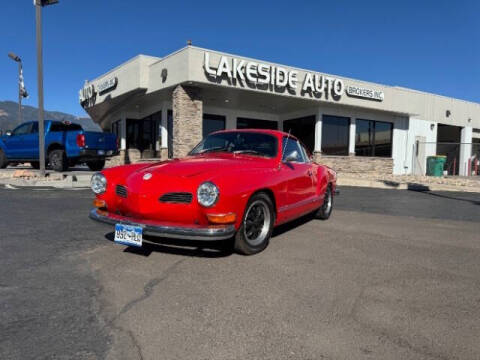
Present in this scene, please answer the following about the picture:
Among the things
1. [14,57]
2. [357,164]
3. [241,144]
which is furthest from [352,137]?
[14,57]

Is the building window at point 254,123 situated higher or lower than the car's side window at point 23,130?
higher

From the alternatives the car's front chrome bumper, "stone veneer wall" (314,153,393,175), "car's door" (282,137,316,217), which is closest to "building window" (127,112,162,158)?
"stone veneer wall" (314,153,393,175)

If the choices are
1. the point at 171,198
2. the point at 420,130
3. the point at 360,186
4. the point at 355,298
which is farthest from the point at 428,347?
the point at 420,130

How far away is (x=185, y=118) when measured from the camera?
14375 millimetres

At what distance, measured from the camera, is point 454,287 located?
2979 mm

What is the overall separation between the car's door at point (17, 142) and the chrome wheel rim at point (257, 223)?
1348cm

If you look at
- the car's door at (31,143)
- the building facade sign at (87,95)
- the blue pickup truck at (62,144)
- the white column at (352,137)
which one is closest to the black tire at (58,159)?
the blue pickup truck at (62,144)

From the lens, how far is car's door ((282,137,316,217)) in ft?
14.3

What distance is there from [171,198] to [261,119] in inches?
710

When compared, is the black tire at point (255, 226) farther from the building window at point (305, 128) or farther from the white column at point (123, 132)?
the white column at point (123, 132)

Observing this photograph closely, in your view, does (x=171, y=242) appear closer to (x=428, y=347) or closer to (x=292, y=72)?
(x=428, y=347)

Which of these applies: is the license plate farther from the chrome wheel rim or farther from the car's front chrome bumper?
the chrome wheel rim

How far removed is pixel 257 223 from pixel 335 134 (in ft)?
56.8

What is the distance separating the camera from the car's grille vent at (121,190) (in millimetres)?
3539
